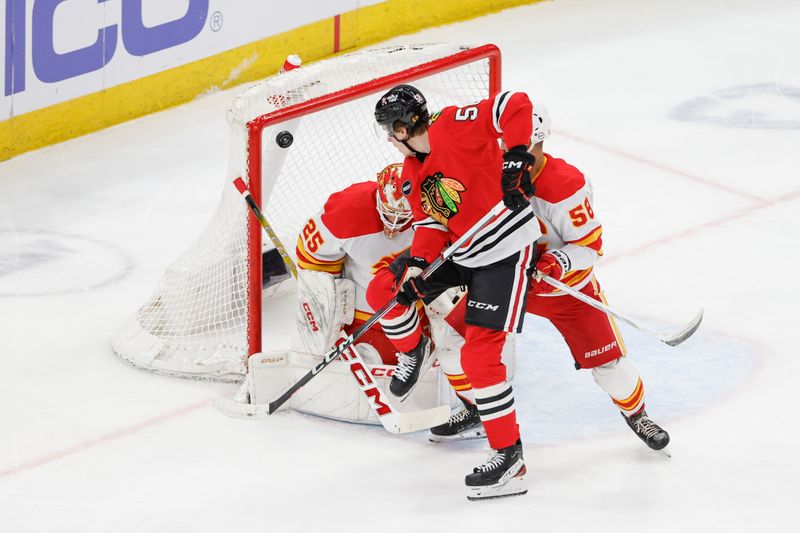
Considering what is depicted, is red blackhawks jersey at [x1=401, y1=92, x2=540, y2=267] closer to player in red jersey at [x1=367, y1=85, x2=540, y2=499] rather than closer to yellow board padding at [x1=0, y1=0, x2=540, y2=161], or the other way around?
player in red jersey at [x1=367, y1=85, x2=540, y2=499]

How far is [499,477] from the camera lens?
3.70 m

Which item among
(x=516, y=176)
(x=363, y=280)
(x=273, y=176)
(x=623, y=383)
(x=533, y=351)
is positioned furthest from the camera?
(x=533, y=351)

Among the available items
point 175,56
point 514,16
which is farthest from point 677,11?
point 175,56

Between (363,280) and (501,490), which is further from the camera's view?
(363,280)

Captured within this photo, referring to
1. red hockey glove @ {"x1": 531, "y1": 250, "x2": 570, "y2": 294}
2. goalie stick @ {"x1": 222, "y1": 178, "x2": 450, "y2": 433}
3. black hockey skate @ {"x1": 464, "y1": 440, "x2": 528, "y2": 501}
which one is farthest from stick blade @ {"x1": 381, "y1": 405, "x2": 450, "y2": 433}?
red hockey glove @ {"x1": 531, "y1": 250, "x2": 570, "y2": 294}

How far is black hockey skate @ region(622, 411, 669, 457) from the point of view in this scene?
12.7 ft

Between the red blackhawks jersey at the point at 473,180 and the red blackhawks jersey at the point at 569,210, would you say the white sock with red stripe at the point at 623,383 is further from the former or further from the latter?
the red blackhawks jersey at the point at 473,180

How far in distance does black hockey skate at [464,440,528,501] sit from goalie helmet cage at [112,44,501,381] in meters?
0.90

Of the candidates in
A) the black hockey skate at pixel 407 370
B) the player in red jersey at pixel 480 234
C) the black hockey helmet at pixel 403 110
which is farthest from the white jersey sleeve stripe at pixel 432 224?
the black hockey skate at pixel 407 370

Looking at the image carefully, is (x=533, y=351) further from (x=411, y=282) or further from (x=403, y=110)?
(x=403, y=110)

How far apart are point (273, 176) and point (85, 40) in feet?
6.75

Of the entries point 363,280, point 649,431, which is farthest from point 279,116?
point 649,431

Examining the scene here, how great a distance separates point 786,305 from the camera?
4.81 meters

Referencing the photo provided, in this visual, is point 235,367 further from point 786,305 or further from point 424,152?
point 786,305
